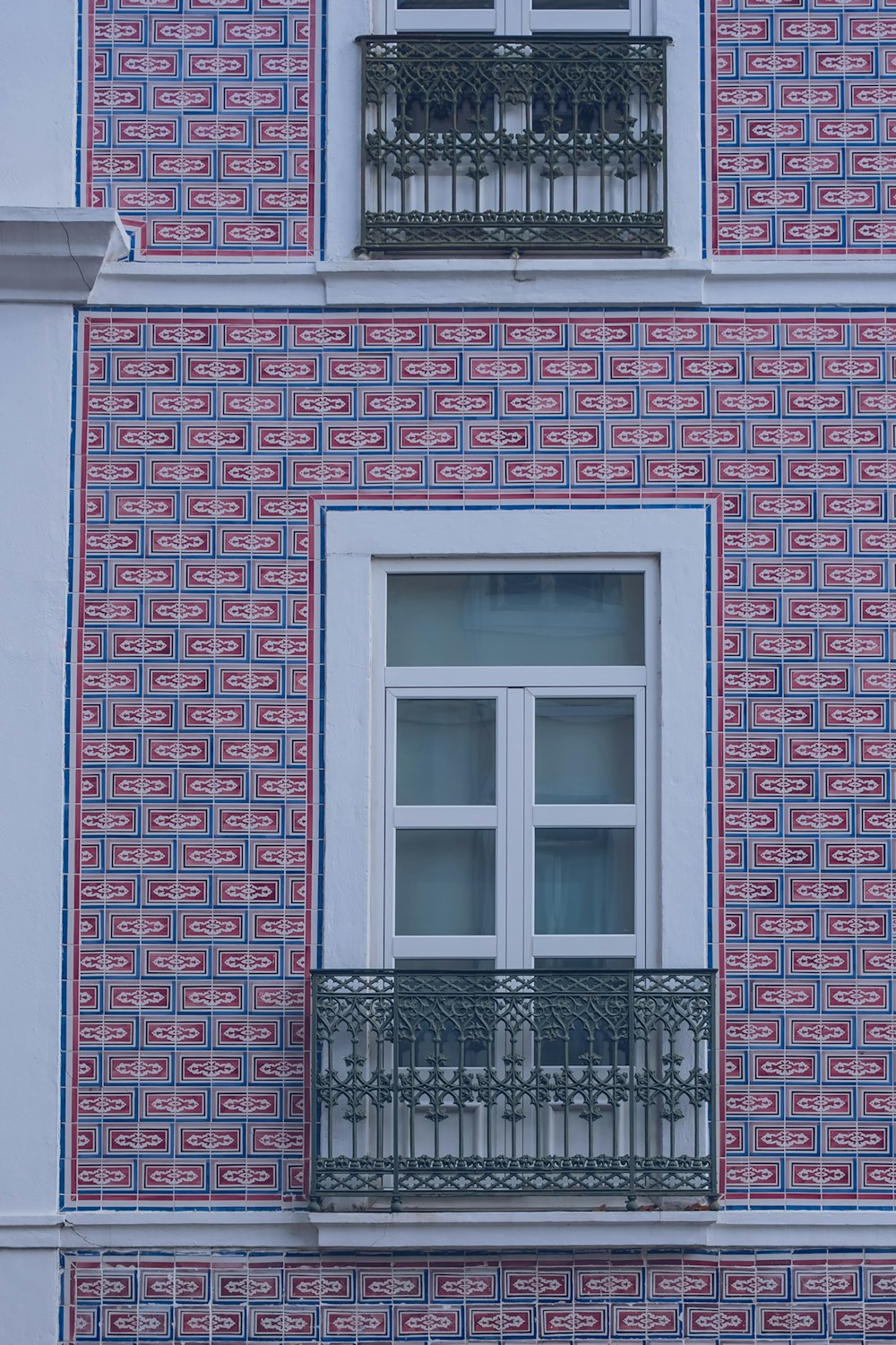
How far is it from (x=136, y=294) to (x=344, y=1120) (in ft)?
10.6

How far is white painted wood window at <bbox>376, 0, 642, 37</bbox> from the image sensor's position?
704 cm

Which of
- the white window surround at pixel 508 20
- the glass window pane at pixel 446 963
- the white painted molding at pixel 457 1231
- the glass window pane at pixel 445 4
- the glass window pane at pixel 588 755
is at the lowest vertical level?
the white painted molding at pixel 457 1231

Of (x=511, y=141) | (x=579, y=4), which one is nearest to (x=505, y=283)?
(x=511, y=141)

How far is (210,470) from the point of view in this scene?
266 inches

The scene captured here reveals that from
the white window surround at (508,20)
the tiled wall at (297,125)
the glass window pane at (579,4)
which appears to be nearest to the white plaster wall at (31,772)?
the tiled wall at (297,125)

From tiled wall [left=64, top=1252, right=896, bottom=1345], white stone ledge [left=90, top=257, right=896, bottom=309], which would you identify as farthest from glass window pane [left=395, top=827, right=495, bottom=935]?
white stone ledge [left=90, top=257, right=896, bottom=309]

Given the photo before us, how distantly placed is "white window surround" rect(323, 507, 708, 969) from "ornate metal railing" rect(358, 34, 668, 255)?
3.49ft

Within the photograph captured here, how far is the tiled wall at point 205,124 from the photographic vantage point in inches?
270

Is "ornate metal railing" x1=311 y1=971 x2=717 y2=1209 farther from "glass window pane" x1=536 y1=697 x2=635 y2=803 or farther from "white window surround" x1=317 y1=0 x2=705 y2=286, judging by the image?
"white window surround" x1=317 y1=0 x2=705 y2=286

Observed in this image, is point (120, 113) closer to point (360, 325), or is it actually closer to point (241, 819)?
point (360, 325)

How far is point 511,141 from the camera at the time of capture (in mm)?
6836

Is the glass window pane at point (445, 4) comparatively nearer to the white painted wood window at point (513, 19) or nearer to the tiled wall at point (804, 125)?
the white painted wood window at point (513, 19)

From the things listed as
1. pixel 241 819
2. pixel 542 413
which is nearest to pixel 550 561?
pixel 542 413

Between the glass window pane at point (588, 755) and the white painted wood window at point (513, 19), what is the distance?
8.82ft
